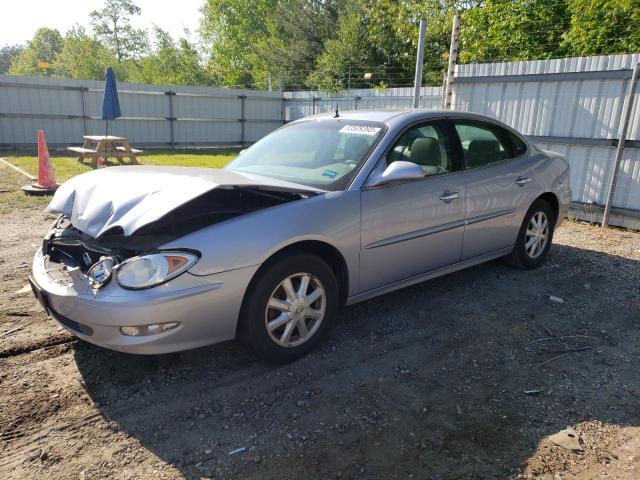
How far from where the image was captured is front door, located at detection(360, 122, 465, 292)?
3598 mm

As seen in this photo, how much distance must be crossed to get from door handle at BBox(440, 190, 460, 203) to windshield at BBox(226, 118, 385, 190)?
2.43 feet

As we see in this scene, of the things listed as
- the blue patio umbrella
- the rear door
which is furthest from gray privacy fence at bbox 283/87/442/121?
the rear door

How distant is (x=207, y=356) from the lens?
3381 millimetres

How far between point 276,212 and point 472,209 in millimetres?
2024

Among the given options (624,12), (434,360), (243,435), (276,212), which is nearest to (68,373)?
(243,435)

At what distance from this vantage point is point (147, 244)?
115 inches

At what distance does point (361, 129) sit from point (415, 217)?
2.78ft

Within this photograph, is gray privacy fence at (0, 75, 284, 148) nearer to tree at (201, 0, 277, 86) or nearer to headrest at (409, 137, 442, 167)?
headrest at (409, 137, 442, 167)

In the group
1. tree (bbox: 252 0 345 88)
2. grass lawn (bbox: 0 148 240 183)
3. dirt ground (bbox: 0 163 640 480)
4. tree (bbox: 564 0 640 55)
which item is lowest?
grass lawn (bbox: 0 148 240 183)

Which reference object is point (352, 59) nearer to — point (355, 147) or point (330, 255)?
point (355, 147)

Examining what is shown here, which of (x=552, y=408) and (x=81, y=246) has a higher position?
(x=81, y=246)

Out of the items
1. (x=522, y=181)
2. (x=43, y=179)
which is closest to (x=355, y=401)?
(x=522, y=181)

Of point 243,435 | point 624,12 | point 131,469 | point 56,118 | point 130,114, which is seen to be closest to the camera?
point 131,469

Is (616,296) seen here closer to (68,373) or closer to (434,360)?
(434,360)
